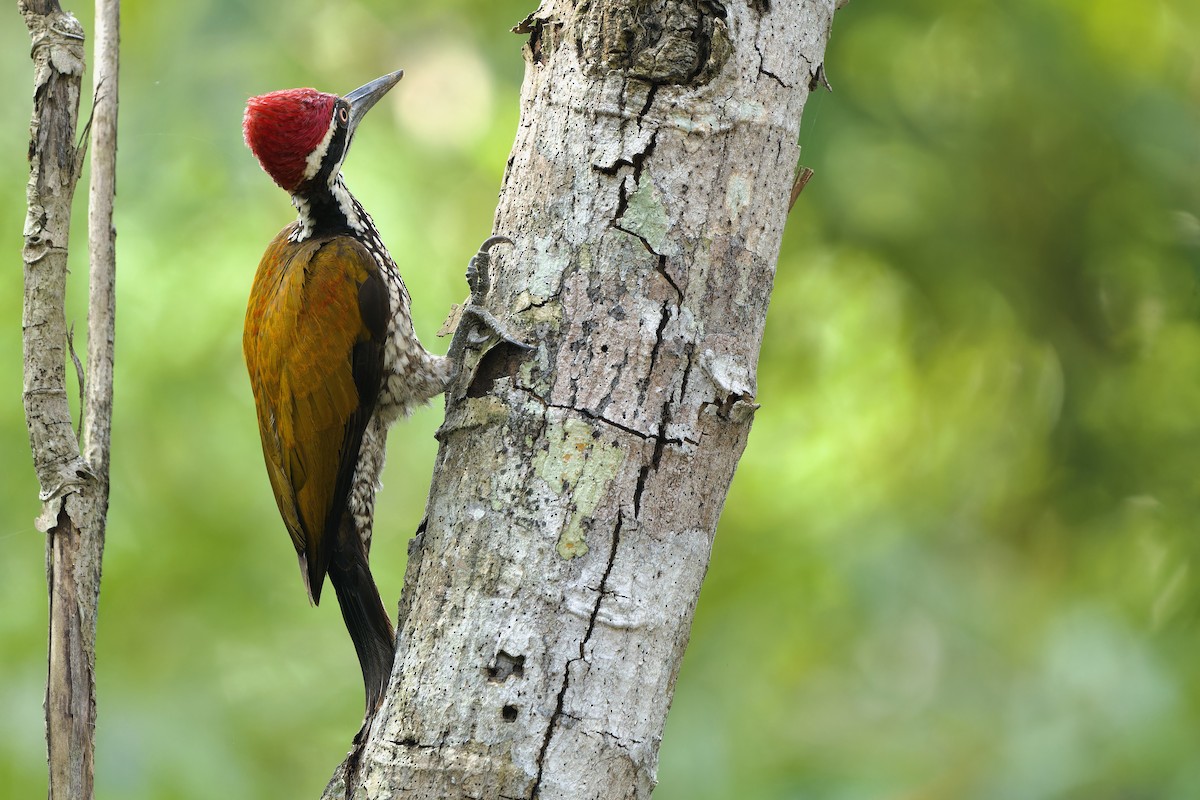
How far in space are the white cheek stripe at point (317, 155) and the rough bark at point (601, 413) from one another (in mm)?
960

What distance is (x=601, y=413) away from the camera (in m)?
1.68

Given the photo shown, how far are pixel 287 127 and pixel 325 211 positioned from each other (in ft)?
0.81

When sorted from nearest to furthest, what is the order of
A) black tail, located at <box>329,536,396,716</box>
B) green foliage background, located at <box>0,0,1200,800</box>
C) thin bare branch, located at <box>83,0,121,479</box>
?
thin bare branch, located at <box>83,0,121,479</box> → black tail, located at <box>329,536,396,716</box> → green foliage background, located at <box>0,0,1200,800</box>

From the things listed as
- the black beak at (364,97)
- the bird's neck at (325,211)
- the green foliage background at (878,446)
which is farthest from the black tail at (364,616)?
the green foliage background at (878,446)

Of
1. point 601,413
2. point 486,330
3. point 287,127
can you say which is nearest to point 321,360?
point 287,127

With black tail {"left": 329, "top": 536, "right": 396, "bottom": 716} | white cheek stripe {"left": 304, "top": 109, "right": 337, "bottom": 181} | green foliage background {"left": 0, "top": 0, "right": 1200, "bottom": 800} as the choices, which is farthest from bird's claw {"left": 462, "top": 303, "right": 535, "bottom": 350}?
green foliage background {"left": 0, "top": 0, "right": 1200, "bottom": 800}

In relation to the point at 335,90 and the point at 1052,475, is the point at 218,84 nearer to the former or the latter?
the point at 335,90

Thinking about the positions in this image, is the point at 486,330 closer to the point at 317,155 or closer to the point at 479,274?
the point at 479,274

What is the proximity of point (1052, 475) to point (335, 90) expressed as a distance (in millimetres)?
3193

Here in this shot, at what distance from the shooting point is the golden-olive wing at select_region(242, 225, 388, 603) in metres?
2.54

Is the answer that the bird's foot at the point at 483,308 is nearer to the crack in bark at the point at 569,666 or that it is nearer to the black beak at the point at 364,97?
the crack in bark at the point at 569,666

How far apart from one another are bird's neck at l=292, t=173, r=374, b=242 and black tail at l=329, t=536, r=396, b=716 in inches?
30.3

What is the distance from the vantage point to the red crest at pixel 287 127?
2578 mm

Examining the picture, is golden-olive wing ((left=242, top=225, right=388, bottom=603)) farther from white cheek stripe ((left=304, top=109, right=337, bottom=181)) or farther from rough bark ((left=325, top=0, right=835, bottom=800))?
rough bark ((left=325, top=0, right=835, bottom=800))
